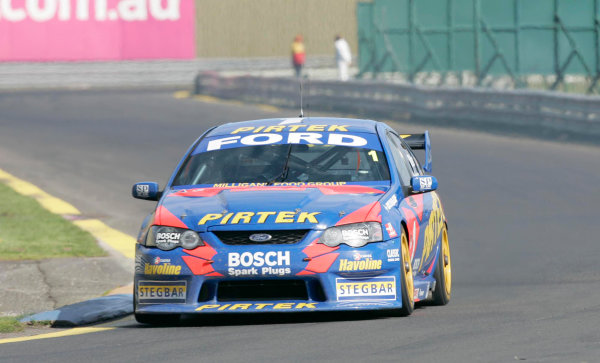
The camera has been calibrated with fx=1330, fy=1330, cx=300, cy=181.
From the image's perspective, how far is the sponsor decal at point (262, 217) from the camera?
845 cm

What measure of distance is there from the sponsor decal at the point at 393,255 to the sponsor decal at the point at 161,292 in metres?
1.32

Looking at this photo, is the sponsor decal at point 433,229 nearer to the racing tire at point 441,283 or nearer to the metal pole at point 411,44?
the racing tire at point 441,283

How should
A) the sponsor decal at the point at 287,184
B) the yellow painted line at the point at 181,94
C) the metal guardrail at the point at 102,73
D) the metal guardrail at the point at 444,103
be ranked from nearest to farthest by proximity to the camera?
1. the sponsor decal at the point at 287,184
2. the metal guardrail at the point at 444,103
3. the yellow painted line at the point at 181,94
4. the metal guardrail at the point at 102,73

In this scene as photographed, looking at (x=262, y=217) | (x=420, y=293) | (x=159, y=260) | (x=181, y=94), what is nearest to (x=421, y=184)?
(x=420, y=293)

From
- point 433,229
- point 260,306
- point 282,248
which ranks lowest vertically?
point 260,306

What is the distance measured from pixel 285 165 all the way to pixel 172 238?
137 centimetres

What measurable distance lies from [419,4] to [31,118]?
36.2ft

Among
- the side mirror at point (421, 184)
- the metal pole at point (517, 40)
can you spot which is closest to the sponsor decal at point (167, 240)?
the side mirror at point (421, 184)

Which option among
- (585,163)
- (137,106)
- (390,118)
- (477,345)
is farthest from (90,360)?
(137,106)

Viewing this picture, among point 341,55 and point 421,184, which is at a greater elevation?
point 421,184

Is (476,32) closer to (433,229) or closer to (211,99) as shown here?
(211,99)

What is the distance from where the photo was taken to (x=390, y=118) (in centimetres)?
3225

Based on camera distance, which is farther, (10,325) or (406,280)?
(10,325)

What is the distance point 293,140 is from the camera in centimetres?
994
